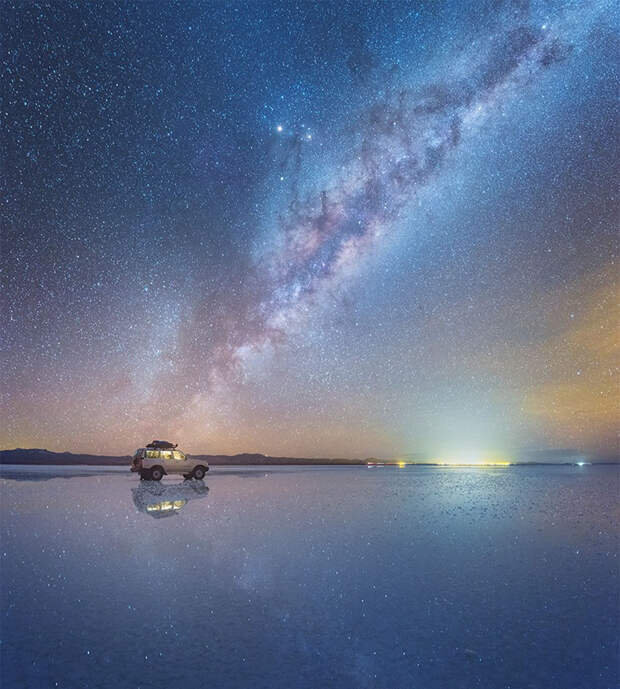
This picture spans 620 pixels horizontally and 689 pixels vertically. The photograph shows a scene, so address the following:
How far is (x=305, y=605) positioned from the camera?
7039 mm

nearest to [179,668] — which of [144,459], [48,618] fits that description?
[48,618]

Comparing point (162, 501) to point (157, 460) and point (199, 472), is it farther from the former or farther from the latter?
point (199, 472)

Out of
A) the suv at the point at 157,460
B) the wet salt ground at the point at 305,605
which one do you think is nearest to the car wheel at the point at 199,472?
the suv at the point at 157,460

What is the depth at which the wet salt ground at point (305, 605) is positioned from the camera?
5.04 m

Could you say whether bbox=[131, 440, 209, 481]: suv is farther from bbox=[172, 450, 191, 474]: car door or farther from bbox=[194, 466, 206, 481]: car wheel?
bbox=[194, 466, 206, 481]: car wheel

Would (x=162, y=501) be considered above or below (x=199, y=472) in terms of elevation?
below

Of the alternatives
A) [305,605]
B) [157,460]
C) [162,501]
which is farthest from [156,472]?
[305,605]

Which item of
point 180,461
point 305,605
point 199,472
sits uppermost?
point 180,461

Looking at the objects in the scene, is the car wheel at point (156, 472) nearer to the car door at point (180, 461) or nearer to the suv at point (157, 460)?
the suv at point (157, 460)

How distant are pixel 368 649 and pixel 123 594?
425 cm

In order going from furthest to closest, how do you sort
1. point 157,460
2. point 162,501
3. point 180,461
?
point 180,461 → point 157,460 → point 162,501

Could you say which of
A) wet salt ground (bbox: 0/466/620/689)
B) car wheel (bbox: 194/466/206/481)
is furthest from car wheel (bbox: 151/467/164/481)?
wet salt ground (bbox: 0/466/620/689)

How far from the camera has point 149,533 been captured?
12.4 m

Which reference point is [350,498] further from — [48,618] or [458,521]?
[48,618]
